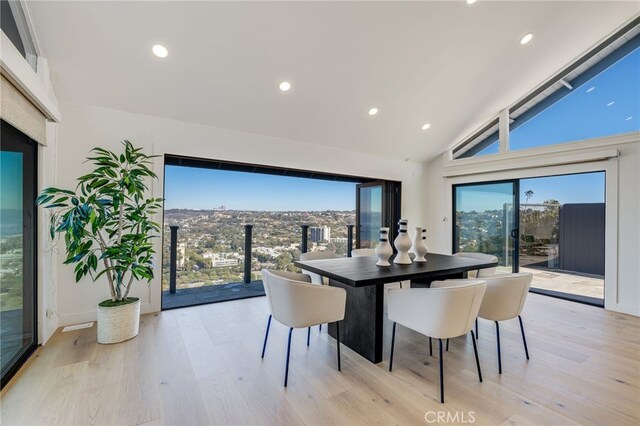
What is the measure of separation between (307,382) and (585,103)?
516cm

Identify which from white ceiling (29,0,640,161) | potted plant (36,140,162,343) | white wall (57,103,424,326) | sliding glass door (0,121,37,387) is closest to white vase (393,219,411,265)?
white ceiling (29,0,640,161)

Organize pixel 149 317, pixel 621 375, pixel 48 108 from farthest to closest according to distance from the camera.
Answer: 1. pixel 149 317
2. pixel 48 108
3. pixel 621 375

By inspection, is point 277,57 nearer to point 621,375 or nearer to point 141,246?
point 141,246

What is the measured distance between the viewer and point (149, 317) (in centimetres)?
323

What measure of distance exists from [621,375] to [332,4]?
3.72m

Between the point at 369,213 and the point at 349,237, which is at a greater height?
the point at 369,213

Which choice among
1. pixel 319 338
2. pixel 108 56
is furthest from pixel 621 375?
pixel 108 56

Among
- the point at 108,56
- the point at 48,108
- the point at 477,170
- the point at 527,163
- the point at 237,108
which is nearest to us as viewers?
the point at 48,108

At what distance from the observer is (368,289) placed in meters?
2.43

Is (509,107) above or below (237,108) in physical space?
above

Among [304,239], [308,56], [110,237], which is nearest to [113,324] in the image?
[110,237]

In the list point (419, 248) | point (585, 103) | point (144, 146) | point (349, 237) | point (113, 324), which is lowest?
point (113, 324)

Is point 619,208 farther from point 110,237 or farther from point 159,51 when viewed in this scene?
point 110,237

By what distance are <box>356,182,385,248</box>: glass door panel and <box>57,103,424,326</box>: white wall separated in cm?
156
